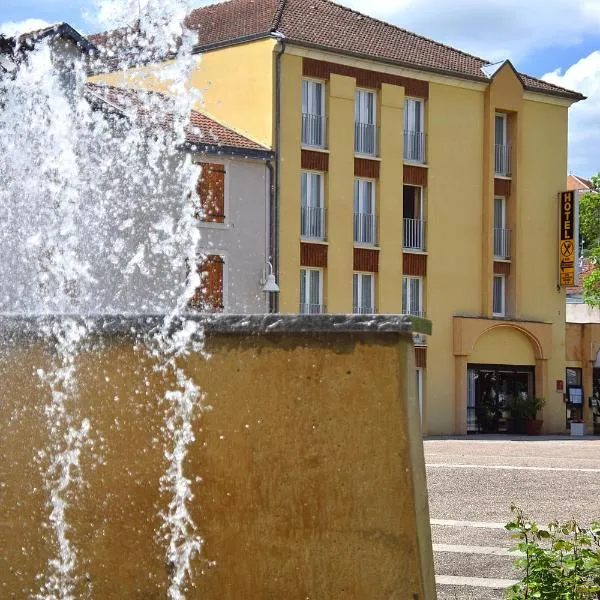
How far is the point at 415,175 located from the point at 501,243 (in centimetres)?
449

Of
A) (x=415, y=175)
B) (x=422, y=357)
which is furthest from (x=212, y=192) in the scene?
(x=422, y=357)

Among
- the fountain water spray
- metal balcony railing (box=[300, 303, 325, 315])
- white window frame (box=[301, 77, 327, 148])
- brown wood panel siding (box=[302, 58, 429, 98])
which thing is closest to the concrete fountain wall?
the fountain water spray

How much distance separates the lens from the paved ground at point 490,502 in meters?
9.26

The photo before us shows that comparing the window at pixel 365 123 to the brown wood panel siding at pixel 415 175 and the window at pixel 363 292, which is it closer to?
the brown wood panel siding at pixel 415 175

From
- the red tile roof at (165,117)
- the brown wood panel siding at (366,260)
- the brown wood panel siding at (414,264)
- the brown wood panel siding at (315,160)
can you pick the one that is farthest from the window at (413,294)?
the red tile roof at (165,117)

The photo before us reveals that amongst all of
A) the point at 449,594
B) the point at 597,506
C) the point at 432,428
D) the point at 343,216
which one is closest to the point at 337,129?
the point at 343,216

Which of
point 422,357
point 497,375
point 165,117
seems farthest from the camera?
point 497,375

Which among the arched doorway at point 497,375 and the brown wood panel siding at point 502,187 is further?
the brown wood panel siding at point 502,187

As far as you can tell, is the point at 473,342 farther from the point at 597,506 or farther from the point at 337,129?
the point at 597,506

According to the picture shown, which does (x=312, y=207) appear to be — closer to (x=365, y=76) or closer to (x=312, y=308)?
(x=312, y=308)

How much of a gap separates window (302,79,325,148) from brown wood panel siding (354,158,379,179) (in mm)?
1390

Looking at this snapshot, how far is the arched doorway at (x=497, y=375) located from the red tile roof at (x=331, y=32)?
8148mm

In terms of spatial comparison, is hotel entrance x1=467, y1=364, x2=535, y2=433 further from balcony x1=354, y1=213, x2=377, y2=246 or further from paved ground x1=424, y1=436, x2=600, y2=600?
paved ground x1=424, y1=436, x2=600, y2=600

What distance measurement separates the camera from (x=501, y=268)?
4591 cm
